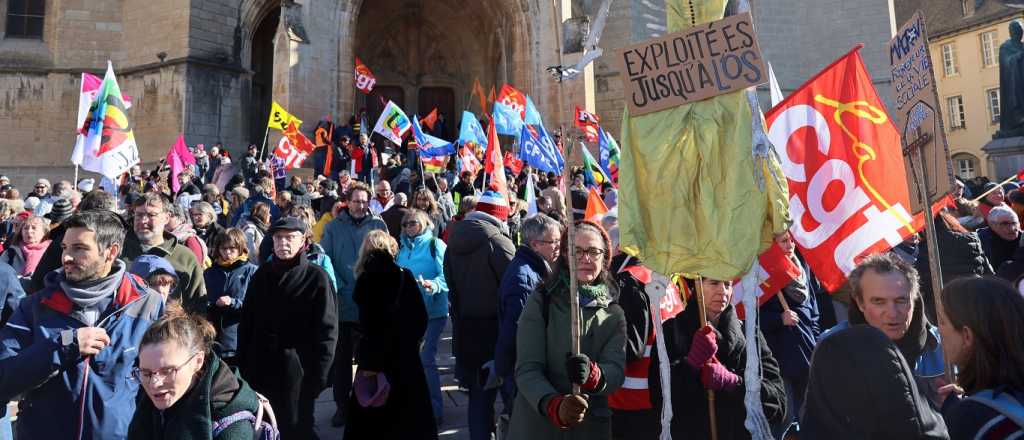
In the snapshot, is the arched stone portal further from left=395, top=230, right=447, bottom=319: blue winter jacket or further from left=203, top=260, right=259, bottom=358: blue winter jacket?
left=203, top=260, right=259, bottom=358: blue winter jacket

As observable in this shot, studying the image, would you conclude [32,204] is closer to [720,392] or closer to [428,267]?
[428,267]

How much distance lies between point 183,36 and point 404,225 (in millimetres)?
16124

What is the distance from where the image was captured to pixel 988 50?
105ft

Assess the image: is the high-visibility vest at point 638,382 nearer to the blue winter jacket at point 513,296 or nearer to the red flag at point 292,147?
the blue winter jacket at point 513,296

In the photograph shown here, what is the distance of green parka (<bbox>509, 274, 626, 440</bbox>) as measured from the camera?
277 centimetres

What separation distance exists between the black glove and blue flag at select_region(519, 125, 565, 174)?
691 cm

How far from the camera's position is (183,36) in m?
17.9

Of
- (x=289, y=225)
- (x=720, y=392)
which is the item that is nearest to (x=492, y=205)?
(x=289, y=225)

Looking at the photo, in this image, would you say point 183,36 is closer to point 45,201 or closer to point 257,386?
point 45,201

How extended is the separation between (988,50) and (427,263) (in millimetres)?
37809

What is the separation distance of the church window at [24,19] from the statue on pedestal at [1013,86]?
1073 inches

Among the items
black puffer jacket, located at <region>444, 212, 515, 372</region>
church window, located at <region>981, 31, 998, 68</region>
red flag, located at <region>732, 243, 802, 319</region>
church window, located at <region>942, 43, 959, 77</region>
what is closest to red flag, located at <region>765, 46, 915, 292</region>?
red flag, located at <region>732, 243, 802, 319</region>

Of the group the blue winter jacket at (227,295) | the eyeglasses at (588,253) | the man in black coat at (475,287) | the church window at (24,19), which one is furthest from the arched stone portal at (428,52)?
the eyeglasses at (588,253)

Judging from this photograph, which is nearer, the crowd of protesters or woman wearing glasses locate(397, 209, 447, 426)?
the crowd of protesters
